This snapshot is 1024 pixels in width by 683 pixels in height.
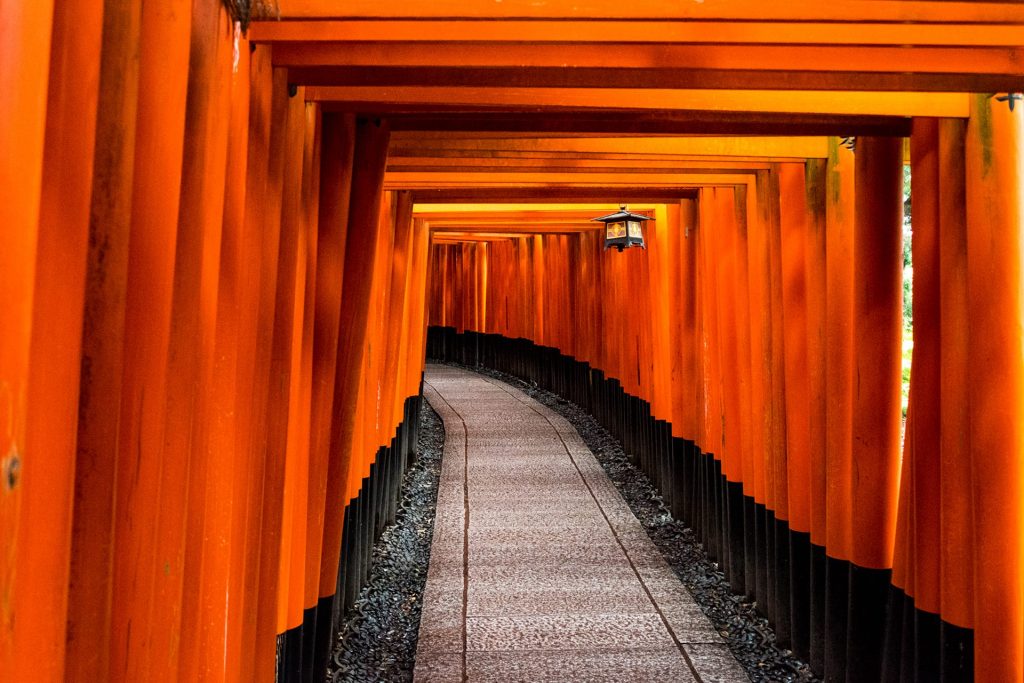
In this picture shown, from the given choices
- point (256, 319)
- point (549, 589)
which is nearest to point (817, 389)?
point (549, 589)

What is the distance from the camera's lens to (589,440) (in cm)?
1309

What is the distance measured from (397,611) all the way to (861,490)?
3.63 metres

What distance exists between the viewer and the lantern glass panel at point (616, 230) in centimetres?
839

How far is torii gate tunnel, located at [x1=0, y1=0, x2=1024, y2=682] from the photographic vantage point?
151 cm

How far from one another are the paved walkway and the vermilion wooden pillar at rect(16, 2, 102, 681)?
4160 mm

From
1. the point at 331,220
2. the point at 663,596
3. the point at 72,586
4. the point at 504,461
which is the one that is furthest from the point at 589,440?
the point at 72,586

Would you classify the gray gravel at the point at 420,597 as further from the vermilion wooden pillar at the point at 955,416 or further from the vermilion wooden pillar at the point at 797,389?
the vermilion wooden pillar at the point at 955,416

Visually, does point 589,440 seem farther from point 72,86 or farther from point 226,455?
point 72,86

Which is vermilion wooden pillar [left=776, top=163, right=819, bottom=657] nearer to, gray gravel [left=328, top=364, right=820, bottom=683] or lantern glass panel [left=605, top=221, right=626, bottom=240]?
gray gravel [left=328, top=364, right=820, bottom=683]

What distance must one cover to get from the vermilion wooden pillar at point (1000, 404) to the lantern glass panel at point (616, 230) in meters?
4.93

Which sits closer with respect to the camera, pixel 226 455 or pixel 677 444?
pixel 226 455

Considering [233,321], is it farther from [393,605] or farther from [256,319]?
[393,605]

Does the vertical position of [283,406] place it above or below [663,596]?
above

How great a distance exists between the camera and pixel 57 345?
1491 millimetres
